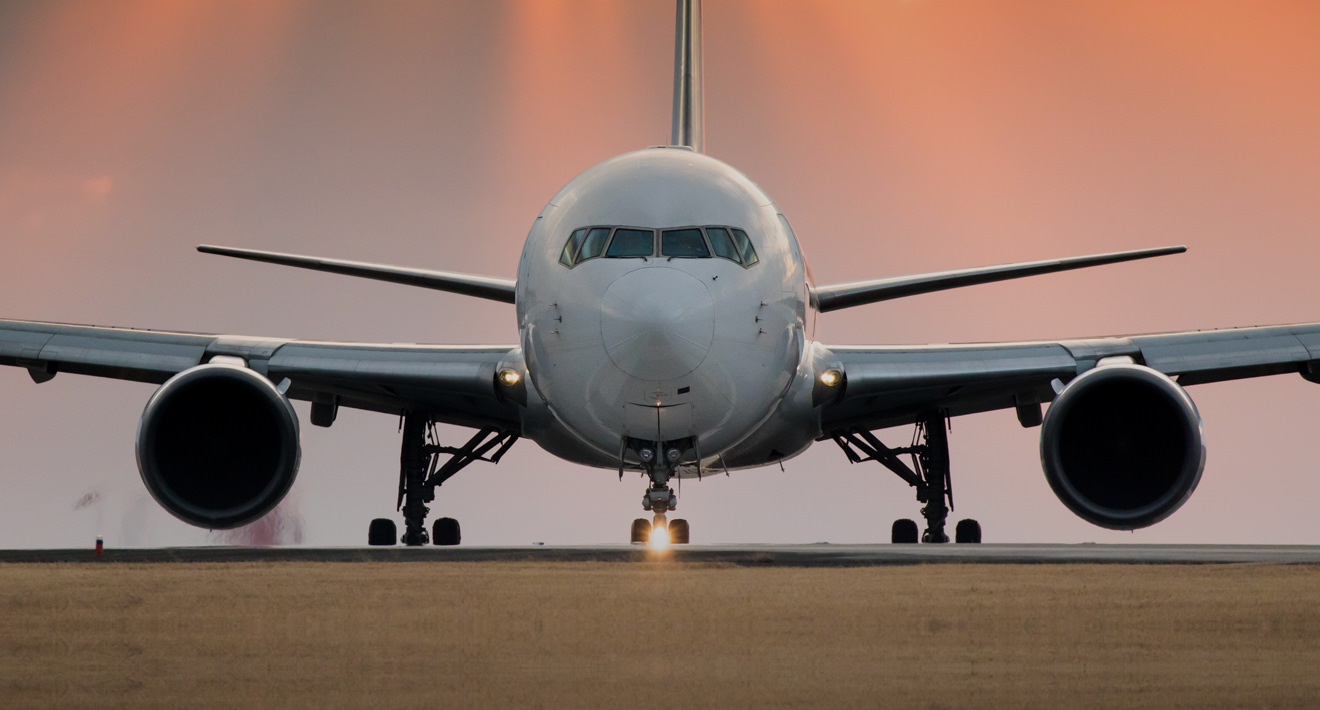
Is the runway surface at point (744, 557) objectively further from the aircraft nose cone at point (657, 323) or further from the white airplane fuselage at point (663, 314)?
the aircraft nose cone at point (657, 323)

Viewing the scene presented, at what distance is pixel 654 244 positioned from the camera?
1366 cm

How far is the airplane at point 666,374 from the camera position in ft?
44.3

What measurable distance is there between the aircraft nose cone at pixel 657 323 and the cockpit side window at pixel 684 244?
0.44 meters

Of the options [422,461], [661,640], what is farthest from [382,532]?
[661,640]

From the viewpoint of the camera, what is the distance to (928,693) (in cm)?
498

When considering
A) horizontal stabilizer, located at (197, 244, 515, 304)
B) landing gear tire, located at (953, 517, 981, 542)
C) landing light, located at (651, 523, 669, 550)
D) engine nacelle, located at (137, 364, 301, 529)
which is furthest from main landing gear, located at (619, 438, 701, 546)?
landing gear tire, located at (953, 517, 981, 542)

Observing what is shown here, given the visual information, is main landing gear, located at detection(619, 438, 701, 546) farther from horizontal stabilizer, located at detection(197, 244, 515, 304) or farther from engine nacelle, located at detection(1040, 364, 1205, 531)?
horizontal stabilizer, located at detection(197, 244, 515, 304)

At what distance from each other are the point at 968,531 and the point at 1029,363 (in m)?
3.45

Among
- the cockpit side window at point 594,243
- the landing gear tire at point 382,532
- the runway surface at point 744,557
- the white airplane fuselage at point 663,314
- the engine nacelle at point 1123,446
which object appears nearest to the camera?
the runway surface at point 744,557

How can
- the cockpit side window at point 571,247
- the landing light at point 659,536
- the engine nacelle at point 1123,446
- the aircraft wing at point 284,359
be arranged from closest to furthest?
the cockpit side window at point 571,247 → the engine nacelle at point 1123,446 → the landing light at point 659,536 → the aircraft wing at point 284,359

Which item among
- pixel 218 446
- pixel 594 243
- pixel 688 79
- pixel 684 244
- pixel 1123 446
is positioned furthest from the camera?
pixel 688 79

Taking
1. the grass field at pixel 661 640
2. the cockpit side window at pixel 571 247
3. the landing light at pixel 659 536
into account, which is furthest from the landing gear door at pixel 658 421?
the grass field at pixel 661 640

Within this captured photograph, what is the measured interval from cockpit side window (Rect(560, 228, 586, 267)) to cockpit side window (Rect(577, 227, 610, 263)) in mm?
78

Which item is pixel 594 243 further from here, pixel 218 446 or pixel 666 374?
pixel 218 446
